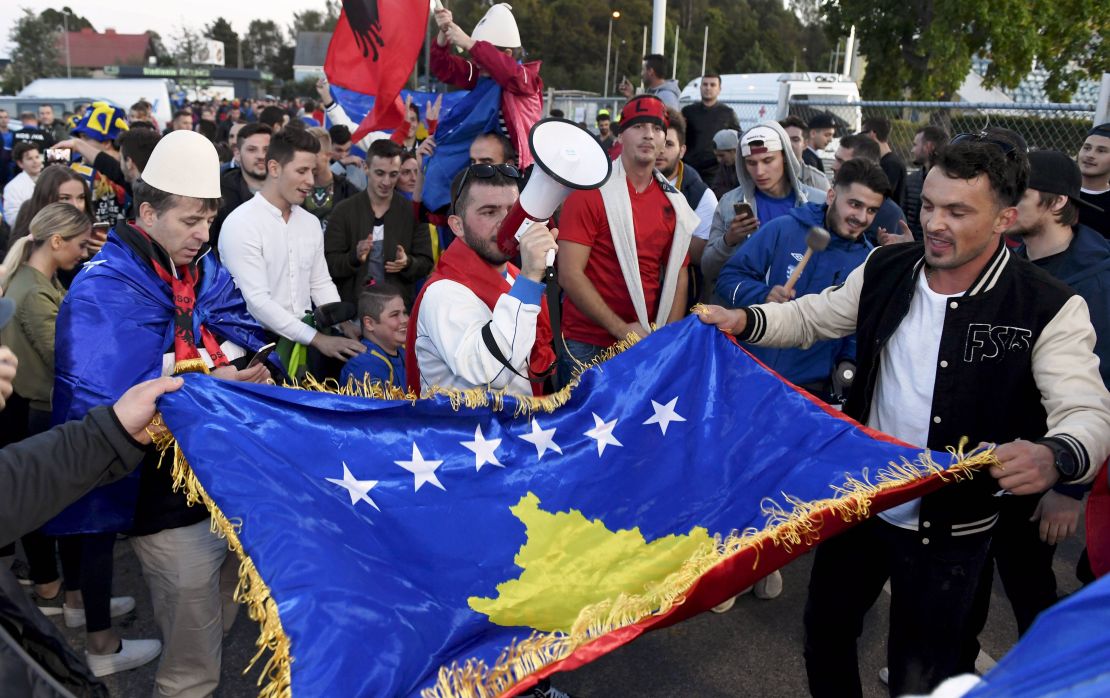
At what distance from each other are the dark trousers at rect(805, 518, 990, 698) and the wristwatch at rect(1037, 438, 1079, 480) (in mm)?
473

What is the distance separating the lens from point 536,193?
313cm

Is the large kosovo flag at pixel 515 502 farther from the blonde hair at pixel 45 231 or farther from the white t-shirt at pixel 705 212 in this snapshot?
the white t-shirt at pixel 705 212

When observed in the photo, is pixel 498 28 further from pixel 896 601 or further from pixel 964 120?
pixel 964 120

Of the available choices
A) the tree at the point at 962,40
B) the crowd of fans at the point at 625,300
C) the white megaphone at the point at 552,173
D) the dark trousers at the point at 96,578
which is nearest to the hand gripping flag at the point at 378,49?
the crowd of fans at the point at 625,300

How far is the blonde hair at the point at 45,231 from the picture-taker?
4242mm

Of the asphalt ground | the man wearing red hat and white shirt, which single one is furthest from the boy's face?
the asphalt ground

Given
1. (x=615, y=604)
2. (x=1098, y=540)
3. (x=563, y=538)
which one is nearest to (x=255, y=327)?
(x=563, y=538)

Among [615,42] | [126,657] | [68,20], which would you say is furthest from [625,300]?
[68,20]

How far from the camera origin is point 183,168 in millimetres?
3219

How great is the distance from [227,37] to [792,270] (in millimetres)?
121138

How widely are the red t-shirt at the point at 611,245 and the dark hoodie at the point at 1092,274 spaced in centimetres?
184

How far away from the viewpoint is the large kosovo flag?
2324 millimetres

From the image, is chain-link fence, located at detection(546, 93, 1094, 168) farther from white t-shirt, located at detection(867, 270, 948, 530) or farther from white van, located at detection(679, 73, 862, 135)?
white t-shirt, located at detection(867, 270, 948, 530)

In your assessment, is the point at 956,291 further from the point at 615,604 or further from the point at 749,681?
the point at 749,681
